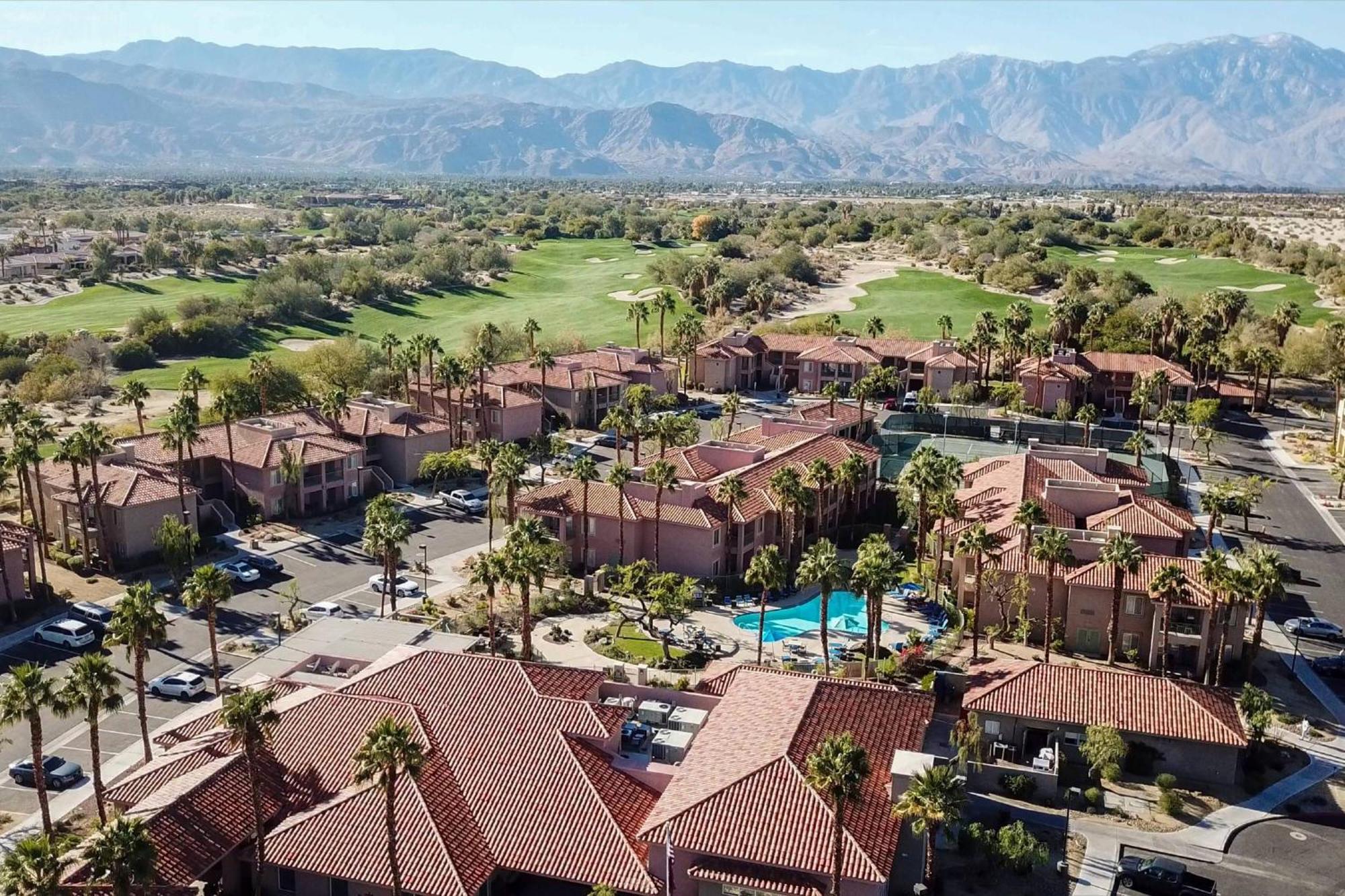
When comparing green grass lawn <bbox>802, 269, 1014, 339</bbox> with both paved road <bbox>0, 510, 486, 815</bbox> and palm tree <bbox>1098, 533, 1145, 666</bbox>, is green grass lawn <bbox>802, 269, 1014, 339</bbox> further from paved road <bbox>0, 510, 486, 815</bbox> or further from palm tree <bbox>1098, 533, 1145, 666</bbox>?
palm tree <bbox>1098, 533, 1145, 666</bbox>

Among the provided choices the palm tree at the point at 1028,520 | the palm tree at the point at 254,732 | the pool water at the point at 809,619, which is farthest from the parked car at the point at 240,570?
the palm tree at the point at 1028,520

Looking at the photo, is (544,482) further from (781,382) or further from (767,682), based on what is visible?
(781,382)

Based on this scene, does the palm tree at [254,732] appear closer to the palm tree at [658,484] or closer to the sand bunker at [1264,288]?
the palm tree at [658,484]

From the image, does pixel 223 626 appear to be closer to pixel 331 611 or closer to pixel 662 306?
pixel 331 611

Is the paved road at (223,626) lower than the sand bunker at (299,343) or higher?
lower

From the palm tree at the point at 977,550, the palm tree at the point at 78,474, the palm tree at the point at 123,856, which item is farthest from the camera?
the palm tree at the point at 78,474

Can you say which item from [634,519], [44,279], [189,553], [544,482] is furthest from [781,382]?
[44,279]
